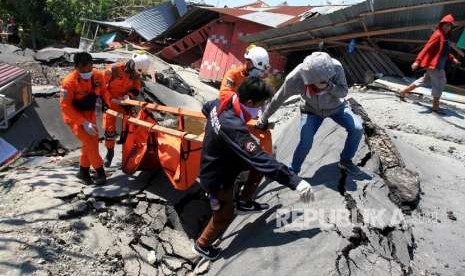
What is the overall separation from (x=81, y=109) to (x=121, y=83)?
0.84 metres

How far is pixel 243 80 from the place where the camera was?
13.7 feet

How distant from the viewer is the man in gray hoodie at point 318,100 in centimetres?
373

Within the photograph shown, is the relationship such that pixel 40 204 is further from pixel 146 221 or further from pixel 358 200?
pixel 358 200

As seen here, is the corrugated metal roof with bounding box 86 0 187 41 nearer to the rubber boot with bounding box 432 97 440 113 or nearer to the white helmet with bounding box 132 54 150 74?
the white helmet with bounding box 132 54 150 74

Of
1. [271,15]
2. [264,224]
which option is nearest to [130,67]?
[264,224]

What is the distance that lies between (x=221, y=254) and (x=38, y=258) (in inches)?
55.8

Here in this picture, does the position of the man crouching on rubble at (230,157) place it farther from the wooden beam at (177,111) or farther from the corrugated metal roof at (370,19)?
the corrugated metal roof at (370,19)

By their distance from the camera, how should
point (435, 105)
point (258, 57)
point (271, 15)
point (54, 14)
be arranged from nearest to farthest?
point (258, 57) < point (435, 105) < point (271, 15) < point (54, 14)

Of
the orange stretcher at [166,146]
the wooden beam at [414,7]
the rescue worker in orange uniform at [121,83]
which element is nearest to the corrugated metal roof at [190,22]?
the wooden beam at [414,7]

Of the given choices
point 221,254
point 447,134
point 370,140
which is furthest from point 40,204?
point 447,134

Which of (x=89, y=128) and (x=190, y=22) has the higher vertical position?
(x=190, y=22)

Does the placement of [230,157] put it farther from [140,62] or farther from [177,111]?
[140,62]

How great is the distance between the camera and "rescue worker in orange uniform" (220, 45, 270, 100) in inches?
185

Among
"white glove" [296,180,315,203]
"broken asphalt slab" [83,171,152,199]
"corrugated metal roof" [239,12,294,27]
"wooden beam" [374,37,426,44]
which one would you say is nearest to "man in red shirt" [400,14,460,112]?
"wooden beam" [374,37,426,44]
